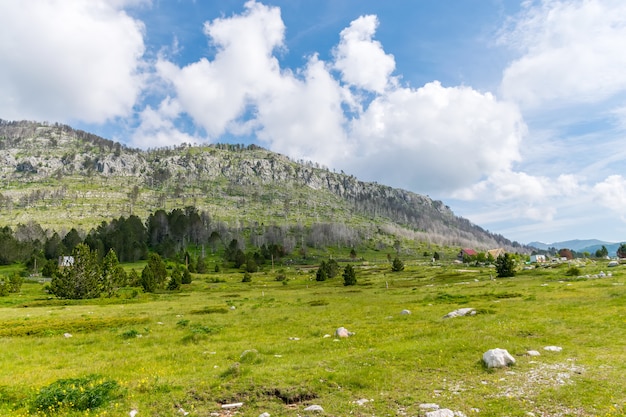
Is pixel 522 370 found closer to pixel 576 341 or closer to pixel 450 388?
pixel 450 388

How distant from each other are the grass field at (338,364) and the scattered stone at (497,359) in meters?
0.37

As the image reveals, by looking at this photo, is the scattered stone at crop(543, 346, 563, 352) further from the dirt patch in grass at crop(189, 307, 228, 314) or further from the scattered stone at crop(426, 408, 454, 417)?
the dirt patch in grass at crop(189, 307, 228, 314)

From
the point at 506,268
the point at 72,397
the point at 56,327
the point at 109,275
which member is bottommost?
the point at 56,327

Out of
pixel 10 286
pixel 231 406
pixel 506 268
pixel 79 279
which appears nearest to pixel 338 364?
pixel 231 406

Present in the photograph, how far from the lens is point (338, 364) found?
16.2m

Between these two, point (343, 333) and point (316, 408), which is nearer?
point (316, 408)

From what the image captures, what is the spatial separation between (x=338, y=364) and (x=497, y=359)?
22.5ft

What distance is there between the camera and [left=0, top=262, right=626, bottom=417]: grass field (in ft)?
37.9

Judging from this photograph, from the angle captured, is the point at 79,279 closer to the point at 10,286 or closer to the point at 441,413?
the point at 10,286

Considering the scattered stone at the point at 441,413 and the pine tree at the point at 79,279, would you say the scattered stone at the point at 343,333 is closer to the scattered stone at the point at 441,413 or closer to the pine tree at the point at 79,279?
the scattered stone at the point at 441,413

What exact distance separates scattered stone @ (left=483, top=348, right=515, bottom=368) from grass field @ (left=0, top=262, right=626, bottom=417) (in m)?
0.37

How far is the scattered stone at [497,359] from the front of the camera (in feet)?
48.1

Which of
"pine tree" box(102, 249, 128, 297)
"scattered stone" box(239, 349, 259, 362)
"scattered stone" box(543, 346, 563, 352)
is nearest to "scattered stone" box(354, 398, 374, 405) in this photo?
"scattered stone" box(239, 349, 259, 362)

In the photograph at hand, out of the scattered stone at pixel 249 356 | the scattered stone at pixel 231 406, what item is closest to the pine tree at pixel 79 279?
the scattered stone at pixel 249 356
